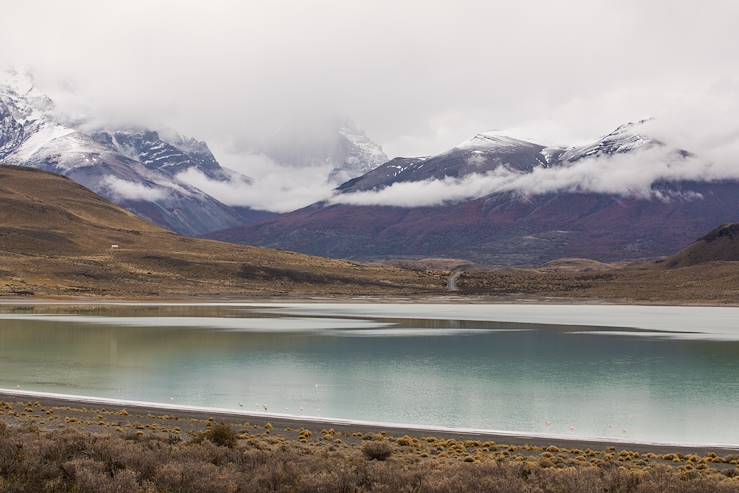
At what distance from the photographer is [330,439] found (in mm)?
27484

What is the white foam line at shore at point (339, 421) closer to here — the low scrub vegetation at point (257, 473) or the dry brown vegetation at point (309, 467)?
the dry brown vegetation at point (309, 467)

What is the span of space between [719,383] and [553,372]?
32.6 ft

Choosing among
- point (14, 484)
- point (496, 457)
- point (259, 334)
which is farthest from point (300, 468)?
point (259, 334)

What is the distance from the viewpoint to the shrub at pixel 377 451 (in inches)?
886

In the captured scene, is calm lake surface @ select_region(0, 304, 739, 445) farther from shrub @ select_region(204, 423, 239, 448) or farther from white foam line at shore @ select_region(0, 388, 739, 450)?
shrub @ select_region(204, 423, 239, 448)

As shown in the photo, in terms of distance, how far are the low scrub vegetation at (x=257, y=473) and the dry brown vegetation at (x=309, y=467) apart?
0.08 feet

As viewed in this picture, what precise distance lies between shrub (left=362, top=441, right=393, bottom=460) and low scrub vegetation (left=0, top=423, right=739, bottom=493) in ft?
2.22

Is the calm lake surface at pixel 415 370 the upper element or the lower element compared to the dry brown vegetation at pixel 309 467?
lower

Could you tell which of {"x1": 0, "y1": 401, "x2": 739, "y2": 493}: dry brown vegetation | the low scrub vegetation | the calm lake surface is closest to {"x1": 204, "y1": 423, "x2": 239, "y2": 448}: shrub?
{"x1": 0, "y1": 401, "x2": 739, "y2": 493}: dry brown vegetation

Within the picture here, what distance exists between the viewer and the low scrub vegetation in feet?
55.8

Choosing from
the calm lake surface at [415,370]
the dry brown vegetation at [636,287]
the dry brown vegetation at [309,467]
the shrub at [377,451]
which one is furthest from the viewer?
the dry brown vegetation at [636,287]

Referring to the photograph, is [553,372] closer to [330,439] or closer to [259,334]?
[330,439]

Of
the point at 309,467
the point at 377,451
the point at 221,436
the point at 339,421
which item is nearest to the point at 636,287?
the point at 339,421

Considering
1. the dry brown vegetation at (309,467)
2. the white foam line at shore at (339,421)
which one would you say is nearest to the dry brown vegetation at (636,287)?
the white foam line at shore at (339,421)
